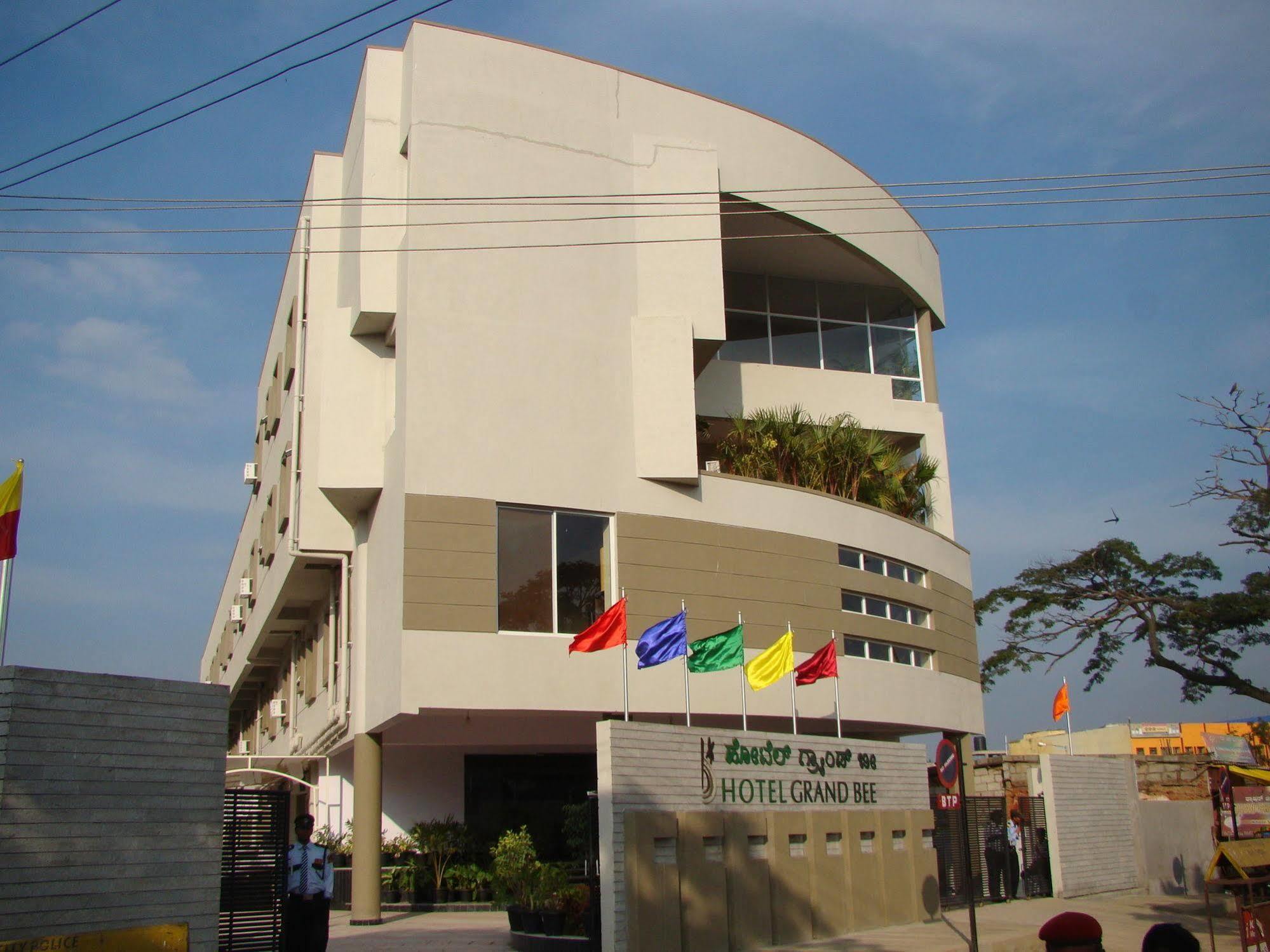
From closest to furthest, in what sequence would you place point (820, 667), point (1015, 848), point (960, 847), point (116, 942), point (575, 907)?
point (116, 942), point (575, 907), point (820, 667), point (960, 847), point (1015, 848)

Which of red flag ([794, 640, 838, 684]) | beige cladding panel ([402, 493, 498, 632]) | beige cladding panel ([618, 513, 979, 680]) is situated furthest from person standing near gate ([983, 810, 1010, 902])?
beige cladding panel ([402, 493, 498, 632])

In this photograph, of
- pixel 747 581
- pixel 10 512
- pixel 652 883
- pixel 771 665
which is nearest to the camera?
pixel 10 512

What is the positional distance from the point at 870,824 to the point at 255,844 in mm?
10808

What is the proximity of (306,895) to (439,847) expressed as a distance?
33.5 ft

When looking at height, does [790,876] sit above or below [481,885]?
above

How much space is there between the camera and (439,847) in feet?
75.2

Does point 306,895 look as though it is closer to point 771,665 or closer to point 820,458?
point 771,665

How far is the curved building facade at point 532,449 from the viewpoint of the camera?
21391 mm

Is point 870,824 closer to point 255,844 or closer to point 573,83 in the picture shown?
point 255,844

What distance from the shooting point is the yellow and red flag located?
1073cm

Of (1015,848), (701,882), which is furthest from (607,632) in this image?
(1015,848)

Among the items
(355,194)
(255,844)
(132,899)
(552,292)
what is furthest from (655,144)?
(132,899)

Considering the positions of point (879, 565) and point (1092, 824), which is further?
point (879, 565)

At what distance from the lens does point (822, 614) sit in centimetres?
2514
